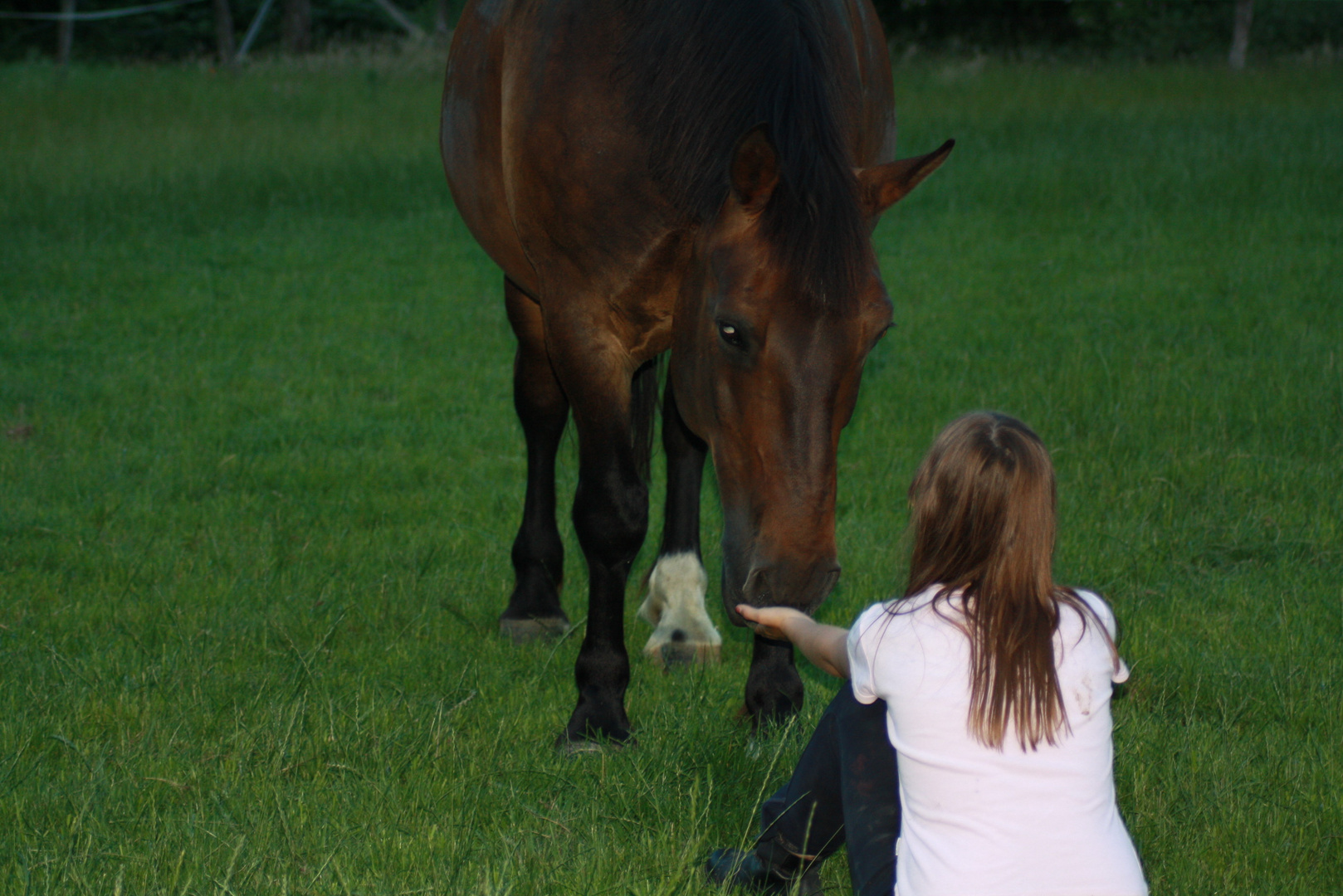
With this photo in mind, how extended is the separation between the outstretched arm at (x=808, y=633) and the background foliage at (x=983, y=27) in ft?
93.2

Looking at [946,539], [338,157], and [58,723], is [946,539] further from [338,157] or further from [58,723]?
[338,157]

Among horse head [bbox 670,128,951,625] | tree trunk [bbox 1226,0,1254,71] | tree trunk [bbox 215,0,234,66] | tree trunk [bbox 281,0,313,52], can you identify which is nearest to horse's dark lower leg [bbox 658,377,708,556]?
horse head [bbox 670,128,951,625]

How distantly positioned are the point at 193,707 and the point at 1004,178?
10.8 m

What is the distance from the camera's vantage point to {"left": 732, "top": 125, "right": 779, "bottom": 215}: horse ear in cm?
250

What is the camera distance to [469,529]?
4.95 m

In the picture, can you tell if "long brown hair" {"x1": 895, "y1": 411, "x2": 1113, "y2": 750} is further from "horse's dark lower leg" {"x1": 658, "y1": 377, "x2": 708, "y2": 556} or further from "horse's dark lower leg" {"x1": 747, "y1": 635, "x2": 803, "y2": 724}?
"horse's dark lower leg" {"x1": 658, "y1": 377, "x2": 708, "y2": 556}

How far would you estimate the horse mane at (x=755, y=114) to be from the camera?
8.32 feet

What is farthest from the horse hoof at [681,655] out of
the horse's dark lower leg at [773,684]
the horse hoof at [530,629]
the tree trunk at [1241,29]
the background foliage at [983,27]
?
the background foliage at [983,27]

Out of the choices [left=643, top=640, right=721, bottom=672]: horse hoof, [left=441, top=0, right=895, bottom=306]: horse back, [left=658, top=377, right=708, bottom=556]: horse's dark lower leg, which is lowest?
[left=643, top=640, right=721, bottom=672]: horse hoof

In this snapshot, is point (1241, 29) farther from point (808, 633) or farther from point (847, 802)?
point (847, 802)

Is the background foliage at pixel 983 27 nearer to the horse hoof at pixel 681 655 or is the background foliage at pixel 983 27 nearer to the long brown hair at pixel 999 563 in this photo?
the horse hoof at pixel 681 655

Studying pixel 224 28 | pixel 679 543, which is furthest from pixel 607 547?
pixel 224 28

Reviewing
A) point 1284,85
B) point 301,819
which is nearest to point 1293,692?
point 301,819

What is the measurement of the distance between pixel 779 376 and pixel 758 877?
1.02m
